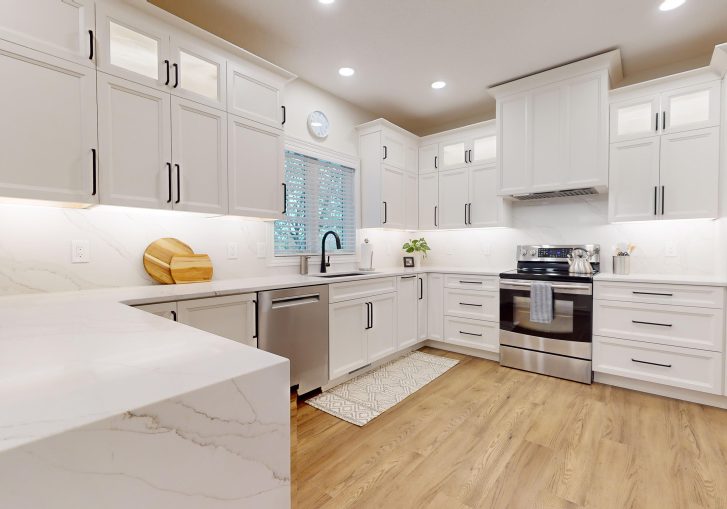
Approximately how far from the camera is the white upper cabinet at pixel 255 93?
2.52 meters

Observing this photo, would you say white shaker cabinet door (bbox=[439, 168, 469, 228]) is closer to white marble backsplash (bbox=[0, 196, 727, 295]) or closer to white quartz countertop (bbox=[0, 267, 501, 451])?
white marble backsplash (bbox=[0, 196, 727, 295])

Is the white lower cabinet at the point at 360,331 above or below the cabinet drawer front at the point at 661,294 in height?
below

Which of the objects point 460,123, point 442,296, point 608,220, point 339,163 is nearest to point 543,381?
point 442,296

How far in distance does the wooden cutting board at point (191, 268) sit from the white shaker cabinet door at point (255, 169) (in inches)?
16.5

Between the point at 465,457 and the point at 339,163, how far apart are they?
286 centimetres

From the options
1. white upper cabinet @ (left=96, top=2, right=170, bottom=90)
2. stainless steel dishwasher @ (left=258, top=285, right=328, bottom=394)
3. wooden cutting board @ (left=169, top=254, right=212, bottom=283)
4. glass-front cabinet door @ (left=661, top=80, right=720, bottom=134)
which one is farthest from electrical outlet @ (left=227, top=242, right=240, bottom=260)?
glass-front cabinet door @ (left=661, top=80, right=720, bottom=134)

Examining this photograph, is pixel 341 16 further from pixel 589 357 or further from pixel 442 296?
pixel 589 357

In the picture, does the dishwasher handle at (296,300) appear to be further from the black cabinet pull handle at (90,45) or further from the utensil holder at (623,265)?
the utensil holder at (623,265)

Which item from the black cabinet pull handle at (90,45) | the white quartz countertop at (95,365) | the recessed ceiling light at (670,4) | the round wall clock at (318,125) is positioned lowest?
the white quartz countertop at (95,365)

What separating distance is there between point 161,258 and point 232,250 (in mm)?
547

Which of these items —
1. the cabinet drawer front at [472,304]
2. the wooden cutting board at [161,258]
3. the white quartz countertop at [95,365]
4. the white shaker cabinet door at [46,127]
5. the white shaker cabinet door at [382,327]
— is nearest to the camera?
the white quartz countertop at [95,365]

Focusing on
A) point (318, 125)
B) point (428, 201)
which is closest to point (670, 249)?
point (428, 201)

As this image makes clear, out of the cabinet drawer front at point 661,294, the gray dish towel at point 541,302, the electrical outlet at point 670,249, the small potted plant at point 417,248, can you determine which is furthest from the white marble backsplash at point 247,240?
the gray dish towel at point 541,302

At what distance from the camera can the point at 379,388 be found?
293 centimetres
